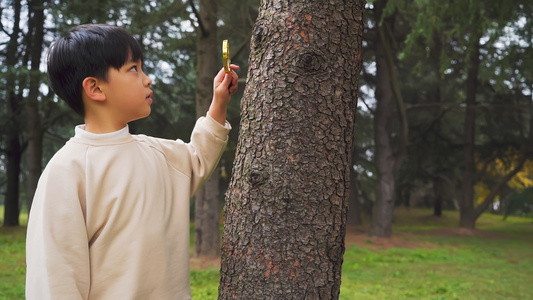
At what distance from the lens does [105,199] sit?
5.47 feet

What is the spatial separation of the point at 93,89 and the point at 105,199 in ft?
1.18

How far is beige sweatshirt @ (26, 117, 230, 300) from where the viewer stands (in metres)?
1.57

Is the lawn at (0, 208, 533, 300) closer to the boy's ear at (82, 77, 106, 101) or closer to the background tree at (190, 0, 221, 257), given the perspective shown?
the background tree at (190, 0, 221, 257)

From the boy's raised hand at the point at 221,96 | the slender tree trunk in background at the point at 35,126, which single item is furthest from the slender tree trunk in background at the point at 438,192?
the boy's raised hand at the point at 221,96

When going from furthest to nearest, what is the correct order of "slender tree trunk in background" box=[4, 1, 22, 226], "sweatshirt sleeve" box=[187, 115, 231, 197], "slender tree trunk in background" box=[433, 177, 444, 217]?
1. "slender tree trunk in background" box=[433, 177, 444, 217]
2. "slender tree trunk in background" box=[4, 1, 22, 226]
3. "sweatshirt sleeve" box=[187, 115, 231, 197]

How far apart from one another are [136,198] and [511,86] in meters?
16.1

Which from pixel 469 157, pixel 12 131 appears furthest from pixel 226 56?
pixel 469 157

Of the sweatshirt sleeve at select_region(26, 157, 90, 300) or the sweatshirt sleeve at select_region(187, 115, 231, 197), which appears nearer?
the sweatshirt sleeve at select_region(26, 157, 90, 300)

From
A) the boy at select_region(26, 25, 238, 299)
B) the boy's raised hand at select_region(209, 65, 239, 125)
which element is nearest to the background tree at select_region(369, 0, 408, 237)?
the boy's raised hand at select_region(209, 65, 239, 125)

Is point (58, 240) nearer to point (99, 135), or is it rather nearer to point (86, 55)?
point (99, 135)

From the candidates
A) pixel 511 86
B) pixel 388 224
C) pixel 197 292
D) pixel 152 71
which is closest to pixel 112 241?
pixel 197 292

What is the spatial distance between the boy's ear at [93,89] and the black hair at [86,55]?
0.05ft

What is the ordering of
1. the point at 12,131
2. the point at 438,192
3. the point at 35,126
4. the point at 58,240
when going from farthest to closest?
the point at 438,192 → the point at 12,131 → the point at 35,126 → the point at 58,240

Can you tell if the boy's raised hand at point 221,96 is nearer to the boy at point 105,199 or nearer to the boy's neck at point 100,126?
the boy at point 105,199
